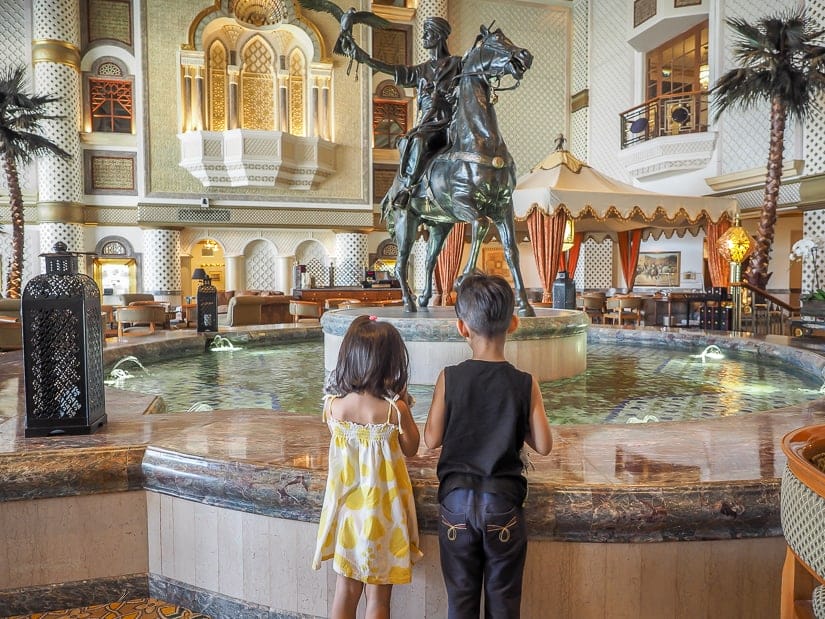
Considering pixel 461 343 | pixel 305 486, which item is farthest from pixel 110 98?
pixel 305 486

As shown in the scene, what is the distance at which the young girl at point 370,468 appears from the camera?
4.59ft

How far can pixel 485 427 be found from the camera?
1346mm

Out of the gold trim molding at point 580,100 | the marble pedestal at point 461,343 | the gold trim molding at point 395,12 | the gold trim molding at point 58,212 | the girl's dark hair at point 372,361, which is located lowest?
the marble pedestal at point 461,343

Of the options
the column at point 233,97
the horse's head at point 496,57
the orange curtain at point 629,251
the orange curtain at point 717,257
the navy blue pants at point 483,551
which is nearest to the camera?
the navy blue pants at point 483,551

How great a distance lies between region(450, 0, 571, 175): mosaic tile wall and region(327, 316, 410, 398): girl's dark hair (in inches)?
635

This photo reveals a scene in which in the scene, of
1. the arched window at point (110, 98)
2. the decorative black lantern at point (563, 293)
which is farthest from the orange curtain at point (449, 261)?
the arched window at point (110, 98)

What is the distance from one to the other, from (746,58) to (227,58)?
12037 mm

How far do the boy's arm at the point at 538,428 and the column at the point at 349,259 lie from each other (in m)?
14.7

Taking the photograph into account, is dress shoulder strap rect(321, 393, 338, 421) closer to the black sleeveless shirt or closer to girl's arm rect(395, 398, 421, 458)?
girl's arm rect(395, 398, 421, 458)

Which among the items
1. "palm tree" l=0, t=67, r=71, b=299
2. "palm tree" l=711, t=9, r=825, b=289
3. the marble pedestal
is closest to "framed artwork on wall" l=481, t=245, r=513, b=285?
"palm tree" l=711, t=9, r=825, b=289

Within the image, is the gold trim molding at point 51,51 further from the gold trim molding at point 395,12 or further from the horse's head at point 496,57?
the horse's head at point 496,57

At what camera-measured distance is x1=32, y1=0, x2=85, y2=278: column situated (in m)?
13.7

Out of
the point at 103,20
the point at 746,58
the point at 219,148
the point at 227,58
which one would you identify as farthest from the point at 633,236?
the point at 103,20

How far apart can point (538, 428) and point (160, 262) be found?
1520cm
